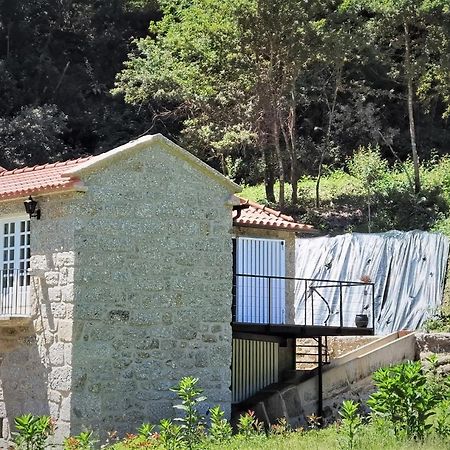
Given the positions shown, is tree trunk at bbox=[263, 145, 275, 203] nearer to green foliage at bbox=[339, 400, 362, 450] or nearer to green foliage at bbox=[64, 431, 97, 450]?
green foliage at bbox=[339, 400, 362, 450]

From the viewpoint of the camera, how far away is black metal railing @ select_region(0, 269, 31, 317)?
20.5 meters

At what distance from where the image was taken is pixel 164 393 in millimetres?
20328

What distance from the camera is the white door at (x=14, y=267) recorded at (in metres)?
20.5

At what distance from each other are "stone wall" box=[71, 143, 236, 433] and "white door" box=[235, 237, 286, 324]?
1719 mm

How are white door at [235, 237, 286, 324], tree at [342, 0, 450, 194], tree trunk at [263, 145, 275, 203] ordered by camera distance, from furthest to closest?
tree trunk at [263, 145, 275, 203]
tree at [342, 0, 450, 194]
white door at [235, 237, 286, 324]

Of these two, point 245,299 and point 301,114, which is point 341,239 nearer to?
point 245,299

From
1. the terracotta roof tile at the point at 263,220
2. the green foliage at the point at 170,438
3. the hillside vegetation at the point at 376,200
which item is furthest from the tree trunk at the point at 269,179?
the green foliage at the point at 170,438

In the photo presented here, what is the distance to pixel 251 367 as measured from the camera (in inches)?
945

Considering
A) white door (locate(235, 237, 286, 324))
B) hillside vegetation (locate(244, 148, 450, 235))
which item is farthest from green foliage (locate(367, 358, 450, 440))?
hillside vegetation (locate(244, 148, 450, 235))

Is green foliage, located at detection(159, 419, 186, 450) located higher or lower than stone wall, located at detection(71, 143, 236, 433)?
lower

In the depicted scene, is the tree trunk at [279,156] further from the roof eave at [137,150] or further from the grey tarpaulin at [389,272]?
the roof eave at [137,150]

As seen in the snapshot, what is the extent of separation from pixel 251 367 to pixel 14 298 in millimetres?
5947

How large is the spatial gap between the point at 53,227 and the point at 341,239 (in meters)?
11.9

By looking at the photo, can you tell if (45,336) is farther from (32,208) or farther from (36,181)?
(36,181)
